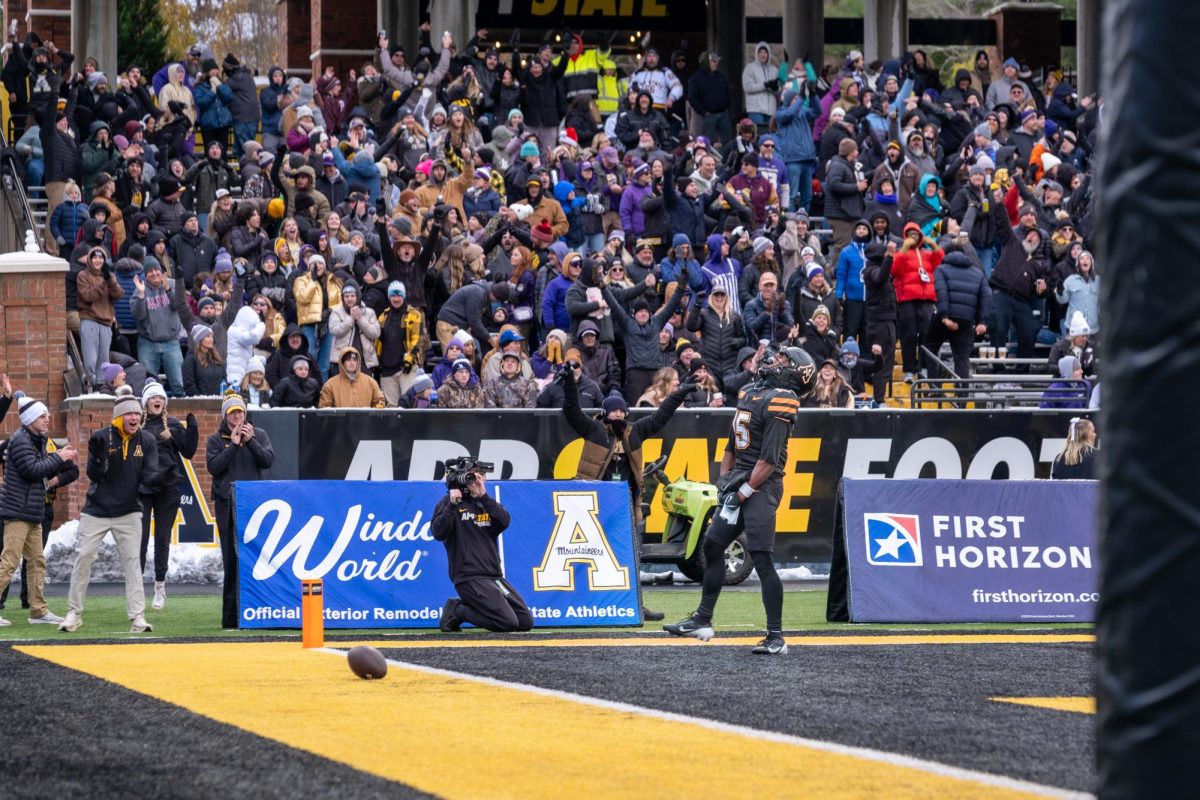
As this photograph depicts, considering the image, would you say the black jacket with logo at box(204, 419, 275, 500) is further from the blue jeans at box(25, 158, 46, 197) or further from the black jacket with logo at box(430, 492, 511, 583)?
the blue jeans at box(25, 158, 46, 197)

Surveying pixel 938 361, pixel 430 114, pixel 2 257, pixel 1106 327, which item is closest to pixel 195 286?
pixel 2 257

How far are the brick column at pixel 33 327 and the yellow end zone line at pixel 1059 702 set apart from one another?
1420cm

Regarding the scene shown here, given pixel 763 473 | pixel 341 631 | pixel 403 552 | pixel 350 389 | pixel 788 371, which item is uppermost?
pixel 788 371

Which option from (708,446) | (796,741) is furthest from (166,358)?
(796,741)

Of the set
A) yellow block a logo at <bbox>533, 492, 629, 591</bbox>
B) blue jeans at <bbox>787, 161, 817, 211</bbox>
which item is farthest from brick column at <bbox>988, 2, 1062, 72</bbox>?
yellow block a logo at <bbox>533, 492, 629, 591</bbox>

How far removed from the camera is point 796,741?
7242 mm

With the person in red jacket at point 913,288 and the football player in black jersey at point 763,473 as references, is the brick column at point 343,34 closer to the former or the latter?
the person in red jacket at point 913,288

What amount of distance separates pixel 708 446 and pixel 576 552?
4.92m

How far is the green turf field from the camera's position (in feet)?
46.4

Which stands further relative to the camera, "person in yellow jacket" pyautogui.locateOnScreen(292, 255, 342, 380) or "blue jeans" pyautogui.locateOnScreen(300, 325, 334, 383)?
"blue jeans" pyautogui.locateOnScreen(300, 325, 334, 383)

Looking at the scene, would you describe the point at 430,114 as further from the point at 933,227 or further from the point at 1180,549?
the point at 1180,549

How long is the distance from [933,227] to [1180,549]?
22411 mm

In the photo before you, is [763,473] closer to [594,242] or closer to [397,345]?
[397,345]

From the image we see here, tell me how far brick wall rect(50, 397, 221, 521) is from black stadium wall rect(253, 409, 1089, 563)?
1023 millimetres
